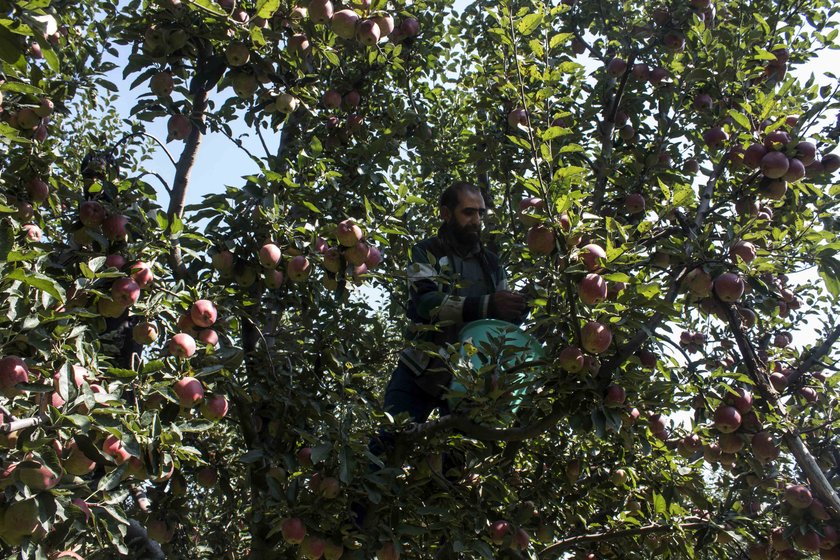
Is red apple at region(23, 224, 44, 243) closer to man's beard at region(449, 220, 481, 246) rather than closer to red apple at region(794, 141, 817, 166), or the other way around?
man's beard at region(449, 220, 481, 246)

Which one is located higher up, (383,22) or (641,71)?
(641,71)

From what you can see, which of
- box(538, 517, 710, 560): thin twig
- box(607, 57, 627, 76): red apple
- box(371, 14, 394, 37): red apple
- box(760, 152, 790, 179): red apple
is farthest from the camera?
box(607, 57, 627, 76): red apple

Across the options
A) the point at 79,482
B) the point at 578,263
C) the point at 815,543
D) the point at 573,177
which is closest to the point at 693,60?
the point at 573,177

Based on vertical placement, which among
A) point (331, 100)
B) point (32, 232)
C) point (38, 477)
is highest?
point (331, 100)

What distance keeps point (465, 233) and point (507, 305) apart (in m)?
0.75

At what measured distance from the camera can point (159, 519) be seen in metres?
3.22

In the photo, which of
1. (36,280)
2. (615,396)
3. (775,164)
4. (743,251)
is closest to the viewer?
(36,280)

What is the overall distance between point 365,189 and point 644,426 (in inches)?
74.6

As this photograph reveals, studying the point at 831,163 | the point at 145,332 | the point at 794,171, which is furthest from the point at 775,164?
the point at 145,332

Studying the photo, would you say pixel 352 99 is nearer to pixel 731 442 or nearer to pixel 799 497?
pixel 731 442

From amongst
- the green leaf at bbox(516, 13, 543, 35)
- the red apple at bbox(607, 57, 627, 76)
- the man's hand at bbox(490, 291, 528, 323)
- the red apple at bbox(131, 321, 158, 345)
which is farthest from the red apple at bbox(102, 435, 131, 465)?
the red apple at bbox(607, 57, 627, 76)

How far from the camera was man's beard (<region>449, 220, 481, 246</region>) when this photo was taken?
3.53 metres

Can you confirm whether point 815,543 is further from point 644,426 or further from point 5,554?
point 5,554

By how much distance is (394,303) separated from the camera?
167 inches
